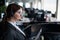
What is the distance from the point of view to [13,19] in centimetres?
176

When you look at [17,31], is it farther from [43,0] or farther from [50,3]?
[43,0]

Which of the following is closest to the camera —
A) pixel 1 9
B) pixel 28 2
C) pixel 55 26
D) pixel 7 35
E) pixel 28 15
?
pixel 7 35

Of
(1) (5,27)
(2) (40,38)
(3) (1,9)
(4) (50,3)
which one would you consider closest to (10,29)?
(1) (5,27)

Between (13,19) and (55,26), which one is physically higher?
(13,19)

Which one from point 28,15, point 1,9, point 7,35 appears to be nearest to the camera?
point 7,35

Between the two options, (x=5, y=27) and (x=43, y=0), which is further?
(x=43, y=0)

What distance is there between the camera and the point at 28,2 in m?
6.89

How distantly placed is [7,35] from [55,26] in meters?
0.66

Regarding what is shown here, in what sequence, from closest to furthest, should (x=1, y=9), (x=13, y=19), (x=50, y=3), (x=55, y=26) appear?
(x=13, y=19) → (x=55, y=26) → (x=1, y=9) → (x=50, y=3)

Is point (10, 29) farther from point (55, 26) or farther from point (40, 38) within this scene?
point (55, 26)

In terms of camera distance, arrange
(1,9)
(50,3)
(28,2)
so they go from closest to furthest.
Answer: (1,9) < (50,3) < (28,2)

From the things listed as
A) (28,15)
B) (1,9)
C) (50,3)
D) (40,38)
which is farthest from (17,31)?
(50,3)

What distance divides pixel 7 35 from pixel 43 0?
17.8ft

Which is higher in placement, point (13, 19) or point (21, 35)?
point (13, 19)
